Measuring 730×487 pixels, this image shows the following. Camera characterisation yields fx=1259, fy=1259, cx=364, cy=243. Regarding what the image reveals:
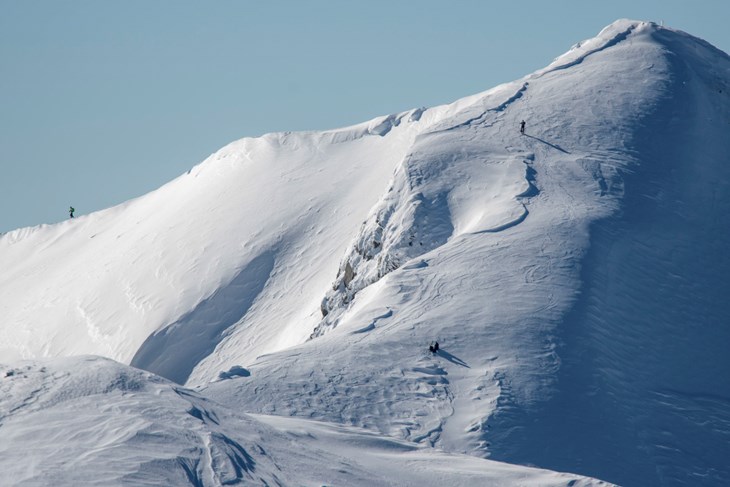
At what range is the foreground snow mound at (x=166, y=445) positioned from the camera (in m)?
23.0

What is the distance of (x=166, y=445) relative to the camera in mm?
24172

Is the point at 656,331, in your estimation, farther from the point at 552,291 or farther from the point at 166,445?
the point at 166,445

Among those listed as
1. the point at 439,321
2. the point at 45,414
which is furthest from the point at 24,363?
the point at 439,321

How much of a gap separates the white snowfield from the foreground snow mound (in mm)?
63

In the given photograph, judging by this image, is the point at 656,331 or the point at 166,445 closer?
the point at 166,445

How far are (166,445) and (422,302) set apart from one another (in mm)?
13692

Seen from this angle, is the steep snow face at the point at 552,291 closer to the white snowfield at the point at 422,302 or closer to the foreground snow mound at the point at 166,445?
the white snowfield at the point at 422,302

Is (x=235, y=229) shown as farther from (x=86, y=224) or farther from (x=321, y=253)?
(x=86, y=224)

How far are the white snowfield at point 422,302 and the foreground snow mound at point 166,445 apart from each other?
0.06 m

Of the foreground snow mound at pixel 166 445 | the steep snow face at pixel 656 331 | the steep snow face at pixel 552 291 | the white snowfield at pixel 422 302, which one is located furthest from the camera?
the steep snow face at pixel 552 291

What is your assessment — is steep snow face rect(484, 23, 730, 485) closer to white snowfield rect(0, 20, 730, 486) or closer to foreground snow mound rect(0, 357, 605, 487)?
white snowfield rect(0, 20, 730, 486)

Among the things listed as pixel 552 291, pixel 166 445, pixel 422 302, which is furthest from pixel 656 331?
pixel 166 445

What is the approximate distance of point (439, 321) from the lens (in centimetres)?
3525

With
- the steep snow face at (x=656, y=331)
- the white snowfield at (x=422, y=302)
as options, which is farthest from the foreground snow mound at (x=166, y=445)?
the steep snow face at (x=656, y=331)
